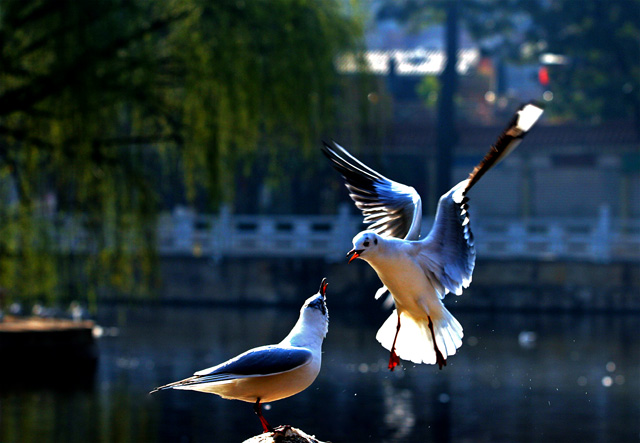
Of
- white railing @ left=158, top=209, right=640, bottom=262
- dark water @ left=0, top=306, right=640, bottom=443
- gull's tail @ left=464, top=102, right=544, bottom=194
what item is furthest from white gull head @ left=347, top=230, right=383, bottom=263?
white railing @ left=158, top=209, right=640, bottom=262

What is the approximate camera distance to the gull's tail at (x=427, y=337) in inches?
234

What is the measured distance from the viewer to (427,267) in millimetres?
5812

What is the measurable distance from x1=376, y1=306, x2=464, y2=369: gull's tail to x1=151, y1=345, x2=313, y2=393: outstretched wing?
1.05m

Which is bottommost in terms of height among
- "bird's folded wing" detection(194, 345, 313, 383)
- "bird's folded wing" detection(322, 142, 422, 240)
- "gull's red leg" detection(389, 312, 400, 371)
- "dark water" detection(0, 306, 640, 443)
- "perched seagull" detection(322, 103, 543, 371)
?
"dark water" detection(0, 306, 640, 443)

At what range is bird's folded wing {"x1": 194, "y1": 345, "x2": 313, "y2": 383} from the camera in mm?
5008

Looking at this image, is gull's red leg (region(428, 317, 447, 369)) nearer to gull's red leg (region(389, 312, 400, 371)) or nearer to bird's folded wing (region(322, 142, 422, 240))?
gull's red leg (region(389, 312, 400, 371))

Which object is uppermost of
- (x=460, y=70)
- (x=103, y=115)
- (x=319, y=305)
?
(x=460, y=70)

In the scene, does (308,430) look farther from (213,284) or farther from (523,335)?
(213,284)

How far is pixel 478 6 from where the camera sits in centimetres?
2992

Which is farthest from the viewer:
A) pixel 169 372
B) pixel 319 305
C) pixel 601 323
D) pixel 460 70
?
pixel 460 70

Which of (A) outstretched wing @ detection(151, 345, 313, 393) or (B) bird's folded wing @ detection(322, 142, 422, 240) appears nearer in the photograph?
(A) outstretched wing @ detection(151, 345, 313, 393)

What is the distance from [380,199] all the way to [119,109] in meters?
5.22

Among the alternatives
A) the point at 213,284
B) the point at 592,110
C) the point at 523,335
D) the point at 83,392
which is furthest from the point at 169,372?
the point at 592,110

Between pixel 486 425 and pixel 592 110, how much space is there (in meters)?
17.6
